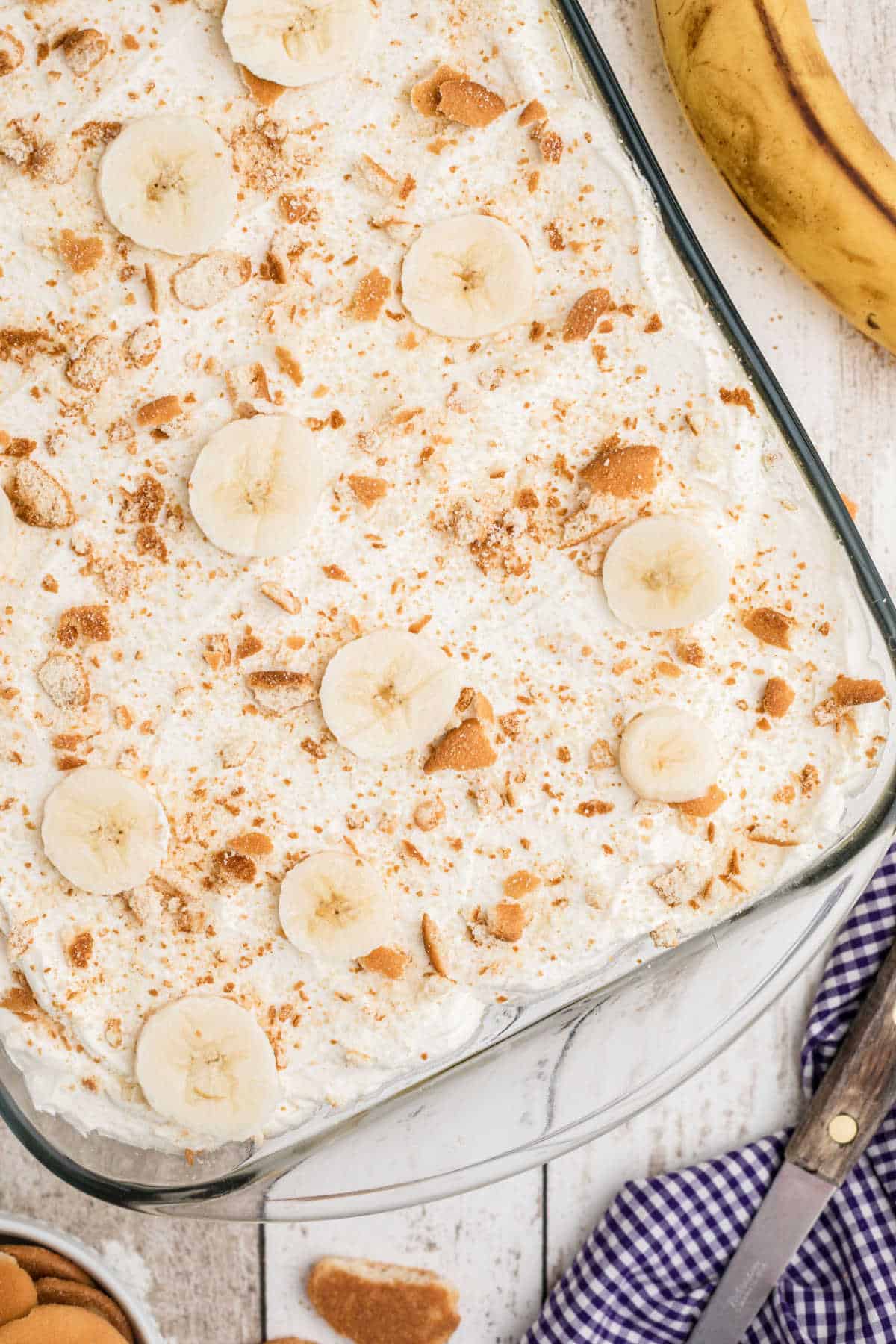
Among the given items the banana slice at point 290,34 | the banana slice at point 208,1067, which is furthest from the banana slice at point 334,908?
the banana slice at point 290,34

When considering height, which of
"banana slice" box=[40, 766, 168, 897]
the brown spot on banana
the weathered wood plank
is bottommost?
the weathered wood plank

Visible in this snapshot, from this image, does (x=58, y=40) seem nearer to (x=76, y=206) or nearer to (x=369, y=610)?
(x=76, y=206)

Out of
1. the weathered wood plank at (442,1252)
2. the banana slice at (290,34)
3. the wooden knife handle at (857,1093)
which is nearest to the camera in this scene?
the banana slice at (290,34)

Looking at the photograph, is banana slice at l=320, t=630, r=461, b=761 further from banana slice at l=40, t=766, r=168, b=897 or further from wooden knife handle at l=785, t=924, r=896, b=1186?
wooden knife handle at l=785, t=924, r=896, b=1186

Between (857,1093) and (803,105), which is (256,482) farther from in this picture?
(857,1093)

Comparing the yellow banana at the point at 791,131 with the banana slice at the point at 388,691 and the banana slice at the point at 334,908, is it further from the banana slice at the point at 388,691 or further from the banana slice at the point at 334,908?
the banana slice at the point at 334,908

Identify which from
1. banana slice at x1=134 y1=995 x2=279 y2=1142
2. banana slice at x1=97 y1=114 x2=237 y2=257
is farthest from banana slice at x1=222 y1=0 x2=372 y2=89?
banana slice at x1=134 y1=995 x2=279 y2=1142

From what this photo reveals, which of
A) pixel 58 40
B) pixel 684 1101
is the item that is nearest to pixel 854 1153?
pixel 684 1101
